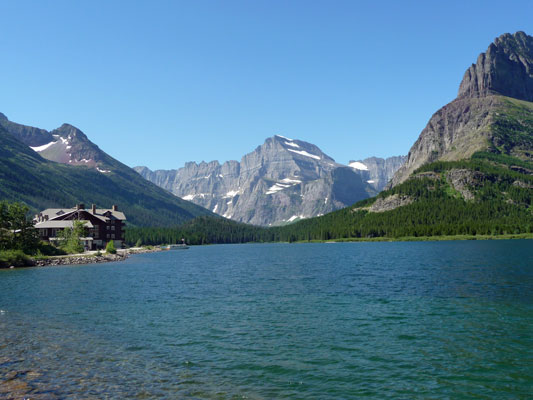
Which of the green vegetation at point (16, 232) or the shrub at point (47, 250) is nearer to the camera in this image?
the green vegetation at point (16, 232)

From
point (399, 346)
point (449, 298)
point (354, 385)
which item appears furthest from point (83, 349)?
point (449, 298)

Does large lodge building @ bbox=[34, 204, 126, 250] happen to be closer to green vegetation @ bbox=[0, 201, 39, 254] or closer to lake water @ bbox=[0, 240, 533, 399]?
green vegetation @ bbox=[0, 201, 39, 254]

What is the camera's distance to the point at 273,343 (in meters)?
31.4

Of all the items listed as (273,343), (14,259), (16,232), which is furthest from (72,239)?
(273,343)

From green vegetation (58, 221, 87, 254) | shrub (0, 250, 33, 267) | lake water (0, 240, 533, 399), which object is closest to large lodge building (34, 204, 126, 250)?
green vegetation (58, 221, 87, 254)

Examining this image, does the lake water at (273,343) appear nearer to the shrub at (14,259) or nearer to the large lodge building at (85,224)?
the shrub at (14,259)

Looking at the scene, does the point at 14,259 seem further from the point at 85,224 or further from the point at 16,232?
the point at 85,224

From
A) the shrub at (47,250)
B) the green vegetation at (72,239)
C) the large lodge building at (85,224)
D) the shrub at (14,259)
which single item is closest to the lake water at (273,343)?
the shrub at (14,259)

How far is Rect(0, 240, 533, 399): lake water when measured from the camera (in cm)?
2264

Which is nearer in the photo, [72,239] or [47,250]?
[47,250]

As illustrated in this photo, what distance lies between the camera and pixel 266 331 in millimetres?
35125

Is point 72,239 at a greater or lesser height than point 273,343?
greater

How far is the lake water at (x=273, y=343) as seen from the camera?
22.6 m

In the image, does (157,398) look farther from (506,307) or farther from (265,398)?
(506,307)
